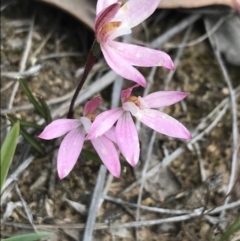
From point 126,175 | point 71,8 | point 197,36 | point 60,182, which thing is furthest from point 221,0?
point 60,182

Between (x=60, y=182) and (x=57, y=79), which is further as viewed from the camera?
(x=57, y=79)

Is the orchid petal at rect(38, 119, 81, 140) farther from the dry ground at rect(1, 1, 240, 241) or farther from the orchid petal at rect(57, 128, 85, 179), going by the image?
the dry ground at rect(1, 1, 240, 241)

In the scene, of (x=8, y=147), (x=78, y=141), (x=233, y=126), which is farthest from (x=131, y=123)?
(x=233, y=126)

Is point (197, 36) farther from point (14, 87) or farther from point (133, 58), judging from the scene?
point (133, 58)

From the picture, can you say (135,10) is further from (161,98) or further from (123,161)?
(123,161)

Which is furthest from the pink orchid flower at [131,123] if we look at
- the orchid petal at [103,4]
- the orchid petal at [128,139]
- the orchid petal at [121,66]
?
the orchid petal at [103,4]

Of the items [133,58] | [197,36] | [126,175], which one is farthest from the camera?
[197,36]

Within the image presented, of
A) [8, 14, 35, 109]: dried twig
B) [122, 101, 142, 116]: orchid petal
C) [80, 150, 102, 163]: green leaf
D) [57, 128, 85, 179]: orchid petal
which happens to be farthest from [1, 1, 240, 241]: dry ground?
[122, 101, 142, 116]: orchid petal
